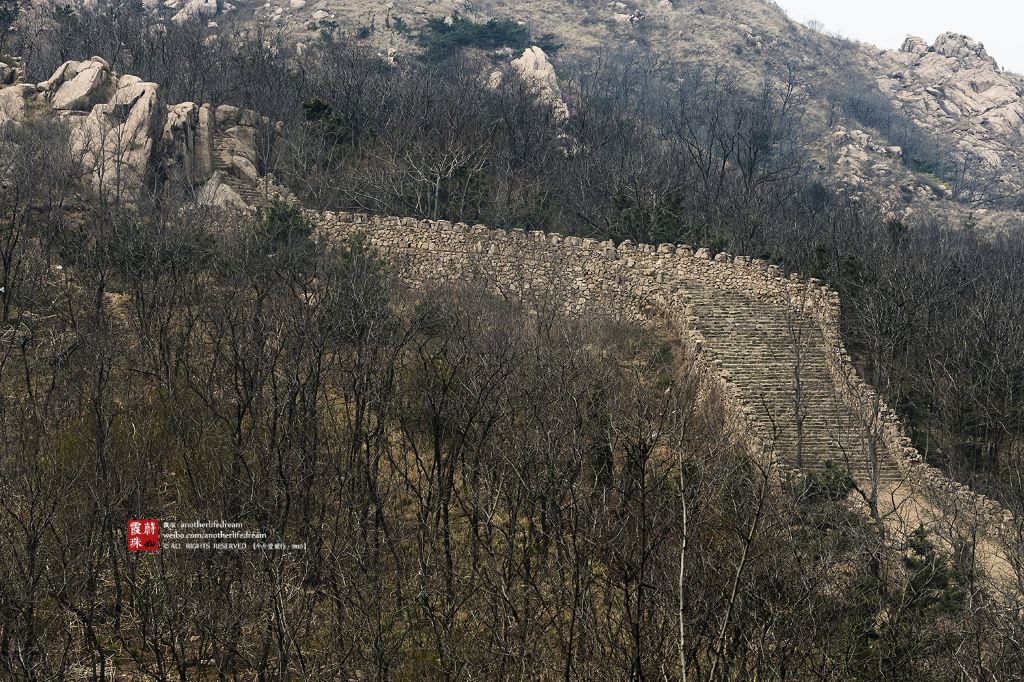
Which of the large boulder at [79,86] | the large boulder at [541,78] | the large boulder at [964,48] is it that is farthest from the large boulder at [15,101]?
the large boulder at [964,48]

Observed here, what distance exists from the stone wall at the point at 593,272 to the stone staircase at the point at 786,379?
33 centimetres

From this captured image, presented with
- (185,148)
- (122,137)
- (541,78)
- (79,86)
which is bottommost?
(541,78)

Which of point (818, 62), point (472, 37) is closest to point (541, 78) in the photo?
point (472, 37)

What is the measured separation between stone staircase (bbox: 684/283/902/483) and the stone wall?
1.10 ft

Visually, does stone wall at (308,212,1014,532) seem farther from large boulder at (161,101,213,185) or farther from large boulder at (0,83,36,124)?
large boulder at (0,83,36,124)

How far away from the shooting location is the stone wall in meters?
28.7

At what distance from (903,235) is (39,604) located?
36417 mm

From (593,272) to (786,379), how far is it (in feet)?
20.0

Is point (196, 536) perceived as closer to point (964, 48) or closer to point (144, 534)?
point (144, 534)


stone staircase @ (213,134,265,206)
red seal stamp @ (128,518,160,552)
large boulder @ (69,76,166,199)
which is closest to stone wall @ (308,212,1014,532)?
stone staircase @ (213,134,265,206)

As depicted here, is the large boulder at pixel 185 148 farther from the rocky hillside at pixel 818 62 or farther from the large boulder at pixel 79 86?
the rocky hillside at pixel 818 62

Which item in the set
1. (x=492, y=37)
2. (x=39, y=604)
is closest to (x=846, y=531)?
(x=39, y=604)

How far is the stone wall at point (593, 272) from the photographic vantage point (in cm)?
2867

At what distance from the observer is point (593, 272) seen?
2956 cm
